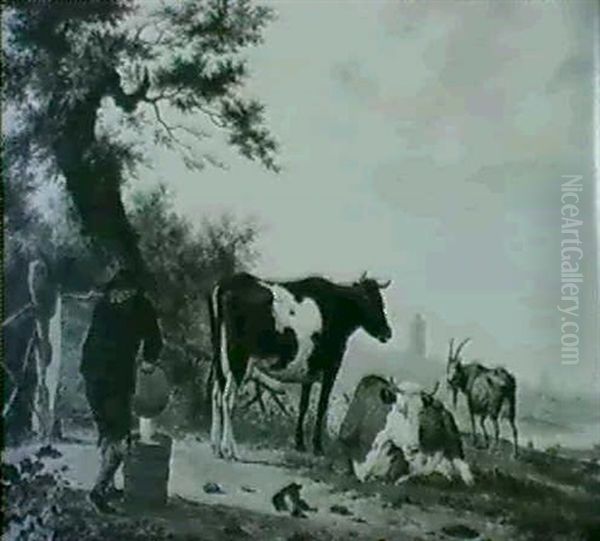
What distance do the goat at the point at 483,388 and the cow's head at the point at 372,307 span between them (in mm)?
68

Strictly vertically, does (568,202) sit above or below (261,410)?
above

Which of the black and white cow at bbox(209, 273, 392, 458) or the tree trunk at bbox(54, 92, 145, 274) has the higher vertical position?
the tree trunk at bbox(54, 92, 145, 274)

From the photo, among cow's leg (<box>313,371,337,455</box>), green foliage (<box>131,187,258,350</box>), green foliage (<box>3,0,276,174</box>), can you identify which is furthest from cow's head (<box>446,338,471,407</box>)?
green foliage (<box>3,0,276,174</box>)

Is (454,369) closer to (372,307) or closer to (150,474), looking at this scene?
(372,307)

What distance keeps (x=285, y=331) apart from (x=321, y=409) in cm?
8

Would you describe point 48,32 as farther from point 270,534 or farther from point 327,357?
point 270,534

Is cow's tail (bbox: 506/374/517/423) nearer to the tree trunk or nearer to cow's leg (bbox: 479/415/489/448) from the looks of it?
cow's leg (bbox: 479/415/489/448)

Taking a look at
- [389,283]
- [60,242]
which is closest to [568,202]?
[389,283]

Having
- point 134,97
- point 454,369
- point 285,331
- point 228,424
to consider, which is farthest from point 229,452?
point 134,97

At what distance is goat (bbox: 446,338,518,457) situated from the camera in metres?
1.19

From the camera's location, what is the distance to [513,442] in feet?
3.92

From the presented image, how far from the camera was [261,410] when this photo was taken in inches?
47.7

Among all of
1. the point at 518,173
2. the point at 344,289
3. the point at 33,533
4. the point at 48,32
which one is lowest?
the point at 33,533

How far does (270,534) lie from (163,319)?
0.76 ft
